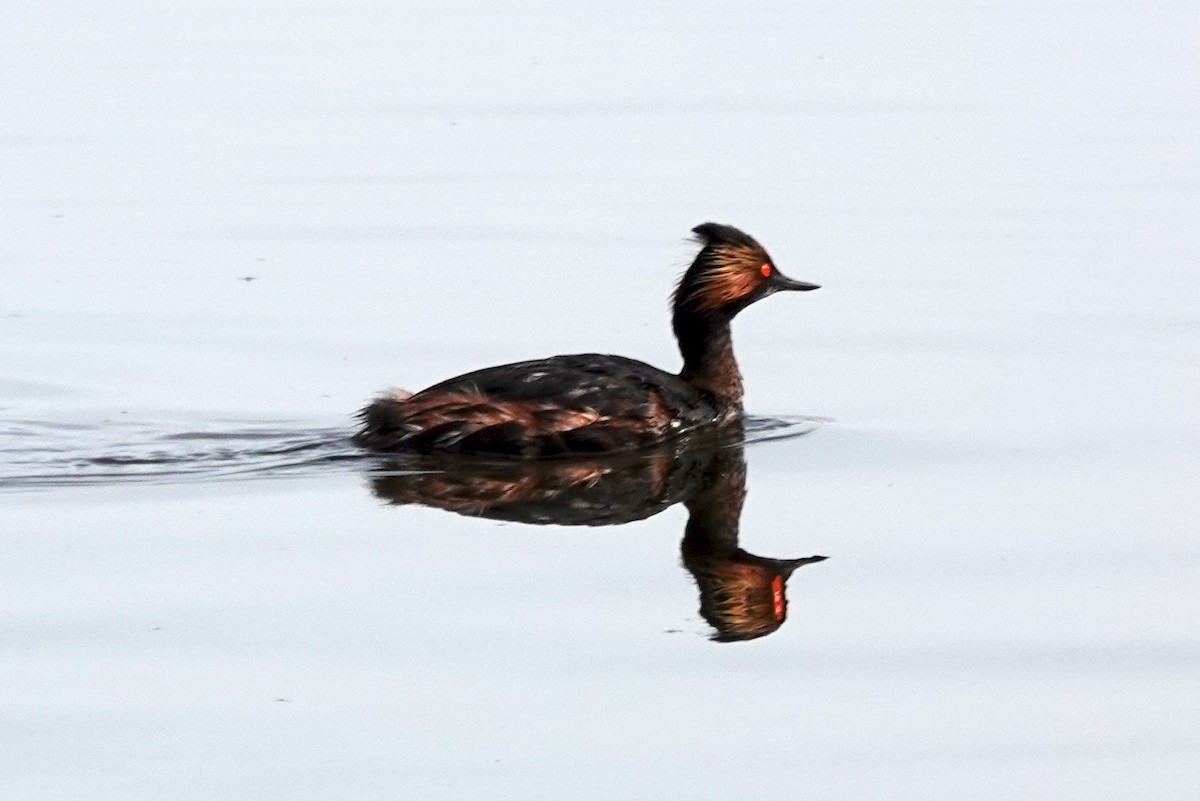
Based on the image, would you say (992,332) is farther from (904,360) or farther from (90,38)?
(90,38)

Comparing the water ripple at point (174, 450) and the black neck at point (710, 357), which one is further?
the black neck at point (710, 357)

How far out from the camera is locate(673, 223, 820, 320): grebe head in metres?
11.7

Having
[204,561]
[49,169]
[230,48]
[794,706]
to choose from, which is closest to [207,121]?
[49,169]

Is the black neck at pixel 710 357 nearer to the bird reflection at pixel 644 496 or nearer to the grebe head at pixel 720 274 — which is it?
the grebe head at pixel 720 274

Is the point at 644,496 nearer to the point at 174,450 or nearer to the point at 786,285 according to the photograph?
the point at 174,450

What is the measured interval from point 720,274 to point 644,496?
199cm

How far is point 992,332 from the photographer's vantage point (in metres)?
12.6

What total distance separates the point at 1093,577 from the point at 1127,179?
328 inches

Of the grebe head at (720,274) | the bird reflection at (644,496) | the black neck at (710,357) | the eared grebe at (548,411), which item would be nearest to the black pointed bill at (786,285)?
the grebe head at (720,274)

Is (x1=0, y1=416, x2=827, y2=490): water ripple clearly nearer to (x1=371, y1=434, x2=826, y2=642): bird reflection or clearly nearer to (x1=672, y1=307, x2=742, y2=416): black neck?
(x1=672, y1=307, x2=742, y2=416): black neck

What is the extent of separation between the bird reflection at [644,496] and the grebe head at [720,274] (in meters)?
0.76

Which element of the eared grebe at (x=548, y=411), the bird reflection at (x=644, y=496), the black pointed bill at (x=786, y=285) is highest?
the black pointed bill at (x=786, y=285)

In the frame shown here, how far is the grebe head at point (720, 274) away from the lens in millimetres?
11656

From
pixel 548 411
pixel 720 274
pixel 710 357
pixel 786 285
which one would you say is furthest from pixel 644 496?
pixel 786 285
